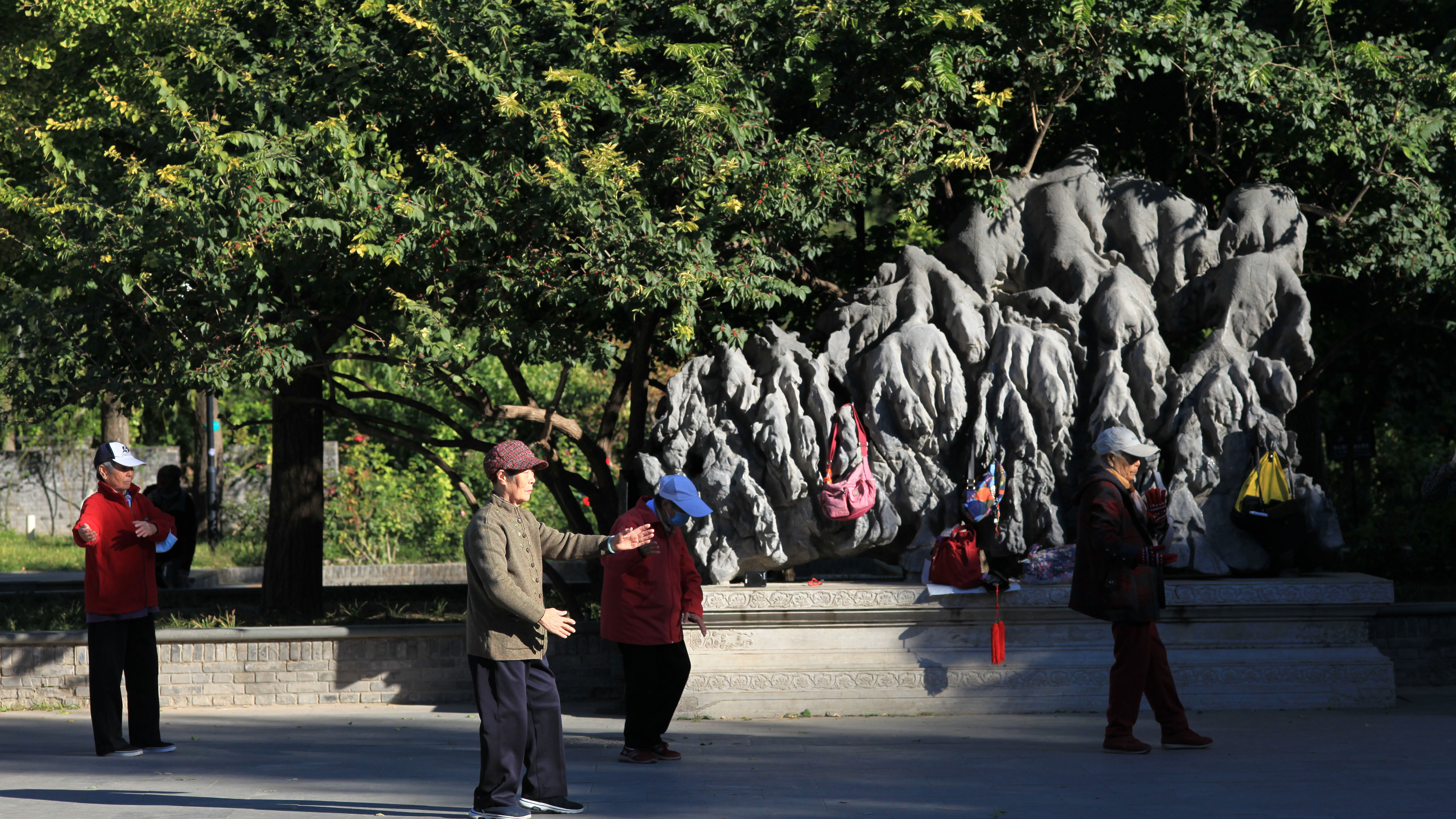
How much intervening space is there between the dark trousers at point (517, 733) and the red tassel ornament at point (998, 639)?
3715 mm

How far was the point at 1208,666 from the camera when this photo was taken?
8.56m

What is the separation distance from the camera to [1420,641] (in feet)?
31.6

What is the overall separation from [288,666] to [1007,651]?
17.0 ft

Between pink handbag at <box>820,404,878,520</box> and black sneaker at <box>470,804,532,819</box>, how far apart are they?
3.63 meters

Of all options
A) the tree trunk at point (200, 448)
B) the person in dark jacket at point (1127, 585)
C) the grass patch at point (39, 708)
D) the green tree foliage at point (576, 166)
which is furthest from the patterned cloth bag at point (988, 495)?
the tree trunk at point (200, 448)

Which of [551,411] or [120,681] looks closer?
[120,681]

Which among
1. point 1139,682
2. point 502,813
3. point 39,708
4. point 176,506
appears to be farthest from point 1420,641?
point 176,506

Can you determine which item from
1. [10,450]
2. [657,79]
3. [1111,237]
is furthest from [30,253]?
[10,450]

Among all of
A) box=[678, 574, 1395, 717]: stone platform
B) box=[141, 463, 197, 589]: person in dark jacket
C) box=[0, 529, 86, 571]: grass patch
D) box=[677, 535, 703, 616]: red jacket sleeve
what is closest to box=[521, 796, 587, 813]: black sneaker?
box=[677, 535, 703, 616]: red jacket sleeve

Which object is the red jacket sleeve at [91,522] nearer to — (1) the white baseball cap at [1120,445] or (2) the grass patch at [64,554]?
(1) the white baseball cap at [1120,445]

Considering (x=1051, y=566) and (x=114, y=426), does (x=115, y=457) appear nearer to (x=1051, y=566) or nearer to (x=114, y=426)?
(x=1051, y=566)

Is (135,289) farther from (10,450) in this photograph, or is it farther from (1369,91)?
(10,450)

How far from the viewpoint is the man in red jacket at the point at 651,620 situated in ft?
23.1

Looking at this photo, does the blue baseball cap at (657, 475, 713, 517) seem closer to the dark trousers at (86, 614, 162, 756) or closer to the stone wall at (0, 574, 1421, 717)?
the stone wall at (0, 574, 1421, 717)
